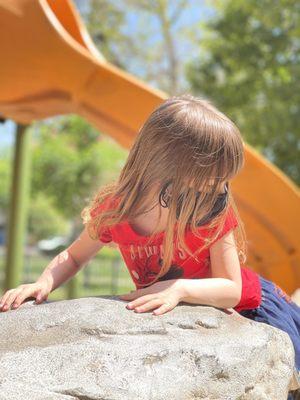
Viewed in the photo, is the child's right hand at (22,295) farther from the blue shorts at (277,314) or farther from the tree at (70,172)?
the tree at (70,172)

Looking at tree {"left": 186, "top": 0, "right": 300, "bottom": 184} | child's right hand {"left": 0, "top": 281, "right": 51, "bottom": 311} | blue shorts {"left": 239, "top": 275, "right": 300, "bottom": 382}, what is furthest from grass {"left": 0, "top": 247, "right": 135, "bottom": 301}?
child's right hand {"left": 0, "top": 281, "right": 51, "bottom": 311}

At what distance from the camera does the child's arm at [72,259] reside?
6.69ft

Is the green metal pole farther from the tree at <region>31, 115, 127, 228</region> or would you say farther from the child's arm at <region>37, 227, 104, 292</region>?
the tree at <region>31, 115, 127, 228</region>

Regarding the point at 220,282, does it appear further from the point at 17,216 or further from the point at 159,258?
the point at 17,216

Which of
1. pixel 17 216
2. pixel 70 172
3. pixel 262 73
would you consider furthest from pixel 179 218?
pixel 70 172

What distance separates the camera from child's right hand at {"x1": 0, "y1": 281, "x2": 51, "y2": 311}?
1876mm

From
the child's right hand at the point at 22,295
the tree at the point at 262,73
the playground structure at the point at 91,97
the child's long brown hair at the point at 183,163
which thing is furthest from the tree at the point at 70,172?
the child's long brown hair at the point at 183,163

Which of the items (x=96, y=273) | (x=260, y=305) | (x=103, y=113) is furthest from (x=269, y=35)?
(x=260, y=305)

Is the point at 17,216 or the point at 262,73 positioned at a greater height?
the point at 262,73

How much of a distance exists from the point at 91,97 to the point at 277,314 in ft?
9.59

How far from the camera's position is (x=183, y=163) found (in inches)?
70.2

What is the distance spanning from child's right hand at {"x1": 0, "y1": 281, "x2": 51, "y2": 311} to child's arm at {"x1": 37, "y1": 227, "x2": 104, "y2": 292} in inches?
2.3

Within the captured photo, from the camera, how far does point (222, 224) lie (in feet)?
6.04

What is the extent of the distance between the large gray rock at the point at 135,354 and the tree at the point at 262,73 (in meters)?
10.2
